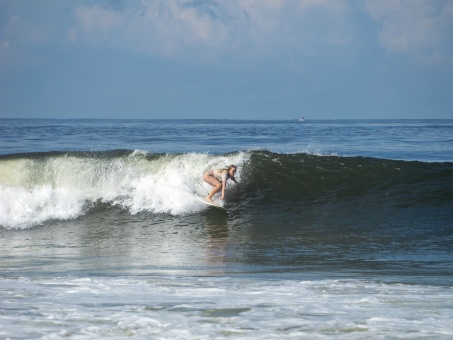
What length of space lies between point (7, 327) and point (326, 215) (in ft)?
32.8

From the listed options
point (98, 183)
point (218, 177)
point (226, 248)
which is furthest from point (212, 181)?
point (226, 248)

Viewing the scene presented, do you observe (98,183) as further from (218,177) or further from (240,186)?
(240,186)

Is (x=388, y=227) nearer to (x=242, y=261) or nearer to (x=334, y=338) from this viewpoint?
(x=242, y=261)

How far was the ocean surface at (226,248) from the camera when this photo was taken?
237 inches

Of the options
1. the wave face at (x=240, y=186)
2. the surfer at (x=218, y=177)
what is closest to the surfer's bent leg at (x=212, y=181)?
the surfer at (x=218, y=177)

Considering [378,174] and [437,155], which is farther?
[437,155]

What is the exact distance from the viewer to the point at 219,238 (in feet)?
42.1

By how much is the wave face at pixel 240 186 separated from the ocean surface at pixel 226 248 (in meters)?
0.04

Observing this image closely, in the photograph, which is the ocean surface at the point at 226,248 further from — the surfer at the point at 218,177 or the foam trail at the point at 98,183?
the surfer at the point at 218,177

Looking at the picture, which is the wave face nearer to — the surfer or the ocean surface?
the ocean surface

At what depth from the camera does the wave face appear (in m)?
15.5

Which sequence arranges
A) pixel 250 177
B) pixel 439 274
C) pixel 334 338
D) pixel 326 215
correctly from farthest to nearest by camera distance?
pixel 250 177
pixel 326 215
pixel 439 274
pixel 334 338

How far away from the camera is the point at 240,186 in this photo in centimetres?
1752

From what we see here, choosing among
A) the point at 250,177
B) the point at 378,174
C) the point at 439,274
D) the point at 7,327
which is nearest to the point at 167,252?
the point at 439,274
